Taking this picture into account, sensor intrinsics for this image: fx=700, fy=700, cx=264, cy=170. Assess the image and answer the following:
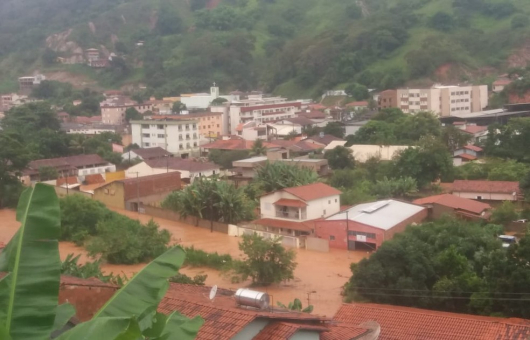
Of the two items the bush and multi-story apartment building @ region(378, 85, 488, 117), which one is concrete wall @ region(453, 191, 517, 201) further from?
multi-story apartment building @ region(378, 85, 488, 117)

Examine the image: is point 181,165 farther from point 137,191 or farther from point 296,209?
point 296,209

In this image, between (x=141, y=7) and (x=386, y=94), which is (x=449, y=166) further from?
(x=141, y=7)

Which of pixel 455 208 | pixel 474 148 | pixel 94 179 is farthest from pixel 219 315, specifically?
pixel 474 148

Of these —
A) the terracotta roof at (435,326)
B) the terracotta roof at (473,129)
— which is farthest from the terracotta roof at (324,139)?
A: the terracotta roof at (435,326)

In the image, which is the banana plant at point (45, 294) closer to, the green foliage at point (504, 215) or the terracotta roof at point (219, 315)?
the terracotta roof at point (219, 315)

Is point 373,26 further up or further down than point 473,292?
further up

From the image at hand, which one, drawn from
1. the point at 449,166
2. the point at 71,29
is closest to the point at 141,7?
the point at 71,29

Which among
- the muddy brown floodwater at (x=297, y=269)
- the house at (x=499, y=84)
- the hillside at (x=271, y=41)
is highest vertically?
the hillside at (x=271, y=41)
